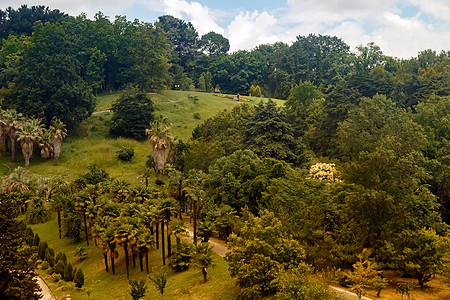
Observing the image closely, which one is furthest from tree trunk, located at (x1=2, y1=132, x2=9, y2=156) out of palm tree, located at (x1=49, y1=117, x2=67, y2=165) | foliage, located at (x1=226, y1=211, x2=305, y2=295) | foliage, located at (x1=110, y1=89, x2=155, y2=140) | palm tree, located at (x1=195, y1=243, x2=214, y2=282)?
foliage, located at (x1=226, y1=211, x2=305, y2=295)

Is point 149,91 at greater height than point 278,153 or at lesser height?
greater

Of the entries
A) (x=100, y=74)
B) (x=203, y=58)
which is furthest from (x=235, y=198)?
(x=203, y=58)

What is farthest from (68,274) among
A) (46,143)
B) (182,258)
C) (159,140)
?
(46,143)

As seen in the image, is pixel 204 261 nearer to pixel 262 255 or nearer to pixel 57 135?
pixel 262 255

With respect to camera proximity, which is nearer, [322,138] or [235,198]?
[235,198]

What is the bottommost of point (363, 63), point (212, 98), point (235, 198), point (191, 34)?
point (235, 198)

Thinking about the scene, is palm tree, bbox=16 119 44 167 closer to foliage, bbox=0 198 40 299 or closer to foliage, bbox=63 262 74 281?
foliage, bbox=63 262 74 281

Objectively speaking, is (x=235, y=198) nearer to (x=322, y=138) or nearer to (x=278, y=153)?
(x=278, y=153)
